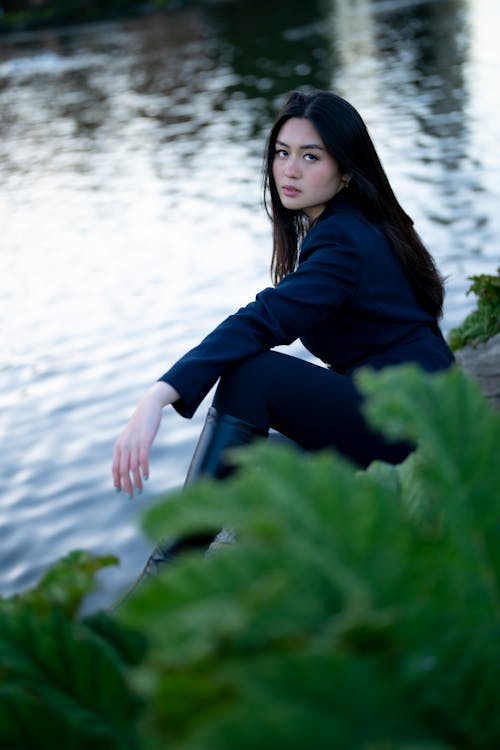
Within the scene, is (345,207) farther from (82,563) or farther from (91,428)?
(91,428)

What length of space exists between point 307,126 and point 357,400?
37.1 inches

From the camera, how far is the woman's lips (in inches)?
131

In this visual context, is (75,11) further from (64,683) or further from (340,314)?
(64,683)

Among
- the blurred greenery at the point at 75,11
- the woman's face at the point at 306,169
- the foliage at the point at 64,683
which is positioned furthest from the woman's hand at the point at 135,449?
the blurred greenery at the point at 75,11

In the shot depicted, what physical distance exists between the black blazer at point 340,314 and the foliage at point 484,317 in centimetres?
140

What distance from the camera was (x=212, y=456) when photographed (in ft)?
8.99

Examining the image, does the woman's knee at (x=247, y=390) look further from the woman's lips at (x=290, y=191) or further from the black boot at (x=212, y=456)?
the woman's lips at (x=290, y=191)

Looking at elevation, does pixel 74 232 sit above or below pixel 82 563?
below

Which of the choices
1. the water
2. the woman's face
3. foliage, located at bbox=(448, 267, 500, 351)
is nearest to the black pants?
the woman's face

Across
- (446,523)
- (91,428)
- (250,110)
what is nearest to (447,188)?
(91,428)

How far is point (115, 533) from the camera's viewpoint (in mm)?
4438

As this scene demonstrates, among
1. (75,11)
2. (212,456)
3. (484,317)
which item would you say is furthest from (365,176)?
(75,11)

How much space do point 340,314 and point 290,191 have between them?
0.46 m

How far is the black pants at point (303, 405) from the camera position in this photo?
277 centimetres
